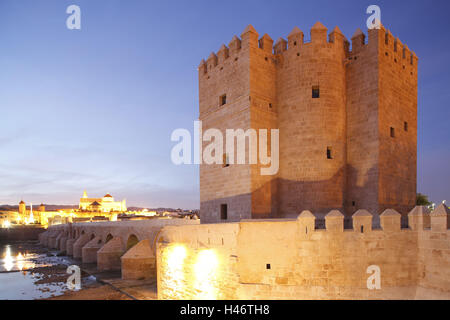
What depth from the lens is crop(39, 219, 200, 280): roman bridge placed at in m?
18.5

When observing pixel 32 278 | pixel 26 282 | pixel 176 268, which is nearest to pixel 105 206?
pixel 32 278

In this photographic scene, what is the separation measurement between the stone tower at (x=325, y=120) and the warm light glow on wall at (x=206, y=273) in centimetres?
294

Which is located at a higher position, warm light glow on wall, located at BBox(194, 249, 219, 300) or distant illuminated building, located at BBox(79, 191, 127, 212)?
warm light glow on wall, located at BBox(194, 249, 219, 300)

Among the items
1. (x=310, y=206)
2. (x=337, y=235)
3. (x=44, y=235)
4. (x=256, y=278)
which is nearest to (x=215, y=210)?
(x=310, y=206)

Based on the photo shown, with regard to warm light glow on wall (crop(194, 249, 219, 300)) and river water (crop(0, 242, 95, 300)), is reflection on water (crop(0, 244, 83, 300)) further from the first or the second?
warm light glow on wall (crop(194, 249, 219, 300))

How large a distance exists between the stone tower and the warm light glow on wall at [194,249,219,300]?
294cm

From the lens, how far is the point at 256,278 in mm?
9266

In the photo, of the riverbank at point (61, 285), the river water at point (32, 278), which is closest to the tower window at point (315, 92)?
the riverbank at point (61, 285)

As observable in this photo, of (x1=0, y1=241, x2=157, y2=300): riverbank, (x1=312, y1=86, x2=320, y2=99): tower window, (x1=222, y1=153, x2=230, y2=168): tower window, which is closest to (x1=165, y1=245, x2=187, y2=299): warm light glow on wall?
(x1=0, y1=241, x2=157, y2=300): riverbank

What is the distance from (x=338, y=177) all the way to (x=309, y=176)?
1.20 metres

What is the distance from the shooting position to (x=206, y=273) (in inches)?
409

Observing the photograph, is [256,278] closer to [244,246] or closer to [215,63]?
[244,246]

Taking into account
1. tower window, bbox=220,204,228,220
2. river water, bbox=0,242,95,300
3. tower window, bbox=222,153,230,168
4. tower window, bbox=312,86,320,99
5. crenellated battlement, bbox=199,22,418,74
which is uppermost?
crenellated battlement, bbox=199,22,418,74

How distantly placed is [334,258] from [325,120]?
20.0 feet
